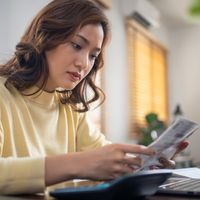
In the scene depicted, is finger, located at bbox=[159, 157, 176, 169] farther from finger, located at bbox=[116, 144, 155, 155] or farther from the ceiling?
the ceiling

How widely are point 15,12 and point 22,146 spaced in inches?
48.3

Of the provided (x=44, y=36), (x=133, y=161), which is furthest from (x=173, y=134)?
(x=44, y=36)

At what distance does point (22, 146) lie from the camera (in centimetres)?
116

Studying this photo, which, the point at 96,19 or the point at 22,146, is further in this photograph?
the point at 96,19

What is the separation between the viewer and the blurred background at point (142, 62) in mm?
2501

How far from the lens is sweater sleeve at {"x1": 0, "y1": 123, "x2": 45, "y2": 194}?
84cm

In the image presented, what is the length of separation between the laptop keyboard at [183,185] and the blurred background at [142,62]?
4.17 feet

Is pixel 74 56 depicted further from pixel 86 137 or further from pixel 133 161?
pixel 133 161

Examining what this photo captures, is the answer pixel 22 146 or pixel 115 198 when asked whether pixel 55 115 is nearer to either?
pixel 22 146

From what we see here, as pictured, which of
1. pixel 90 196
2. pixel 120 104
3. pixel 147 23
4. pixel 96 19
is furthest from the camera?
pixel 147 23

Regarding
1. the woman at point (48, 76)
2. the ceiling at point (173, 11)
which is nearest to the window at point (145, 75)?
the ceiling at point (173, 11)

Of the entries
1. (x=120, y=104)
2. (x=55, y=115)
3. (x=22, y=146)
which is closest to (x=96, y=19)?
(x=55, y=115)

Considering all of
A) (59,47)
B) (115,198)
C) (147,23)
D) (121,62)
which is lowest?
(115,198)

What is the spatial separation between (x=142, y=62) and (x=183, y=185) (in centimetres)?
340
